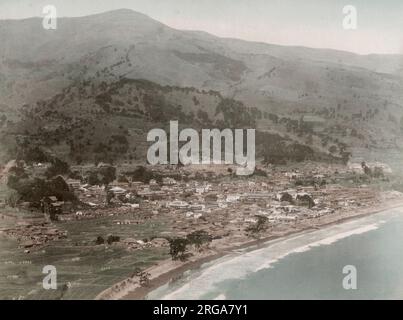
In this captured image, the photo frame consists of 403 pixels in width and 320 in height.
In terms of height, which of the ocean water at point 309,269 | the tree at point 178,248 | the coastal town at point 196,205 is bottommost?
the ocean water at point 309,269

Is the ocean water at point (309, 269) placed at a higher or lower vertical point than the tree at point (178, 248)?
lower

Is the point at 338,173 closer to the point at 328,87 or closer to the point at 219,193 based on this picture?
the point at 219,193

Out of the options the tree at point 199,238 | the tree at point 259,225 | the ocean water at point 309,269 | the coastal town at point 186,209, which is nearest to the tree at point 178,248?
the coastal town at point 186,209

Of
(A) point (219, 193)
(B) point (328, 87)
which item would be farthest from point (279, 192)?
(B) point (328, 87)

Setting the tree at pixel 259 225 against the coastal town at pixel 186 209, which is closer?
the coastal town at pixel 186 209

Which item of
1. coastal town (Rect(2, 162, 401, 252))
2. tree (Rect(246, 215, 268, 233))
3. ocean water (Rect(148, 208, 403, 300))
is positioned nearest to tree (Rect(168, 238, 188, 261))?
coastal town (Rect(2, 162, 401, 252))

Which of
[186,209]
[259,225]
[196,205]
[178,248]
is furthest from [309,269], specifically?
[186,209]

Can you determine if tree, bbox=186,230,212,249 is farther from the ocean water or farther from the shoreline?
the ocean water

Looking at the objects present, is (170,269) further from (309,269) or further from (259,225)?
(259,225)

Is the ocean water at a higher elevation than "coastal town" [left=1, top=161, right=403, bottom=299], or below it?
below

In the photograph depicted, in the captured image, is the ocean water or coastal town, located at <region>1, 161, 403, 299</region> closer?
the ocean water

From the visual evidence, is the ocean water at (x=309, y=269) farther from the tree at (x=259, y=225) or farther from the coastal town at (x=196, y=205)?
the coastal town at (x=196, y=205)
